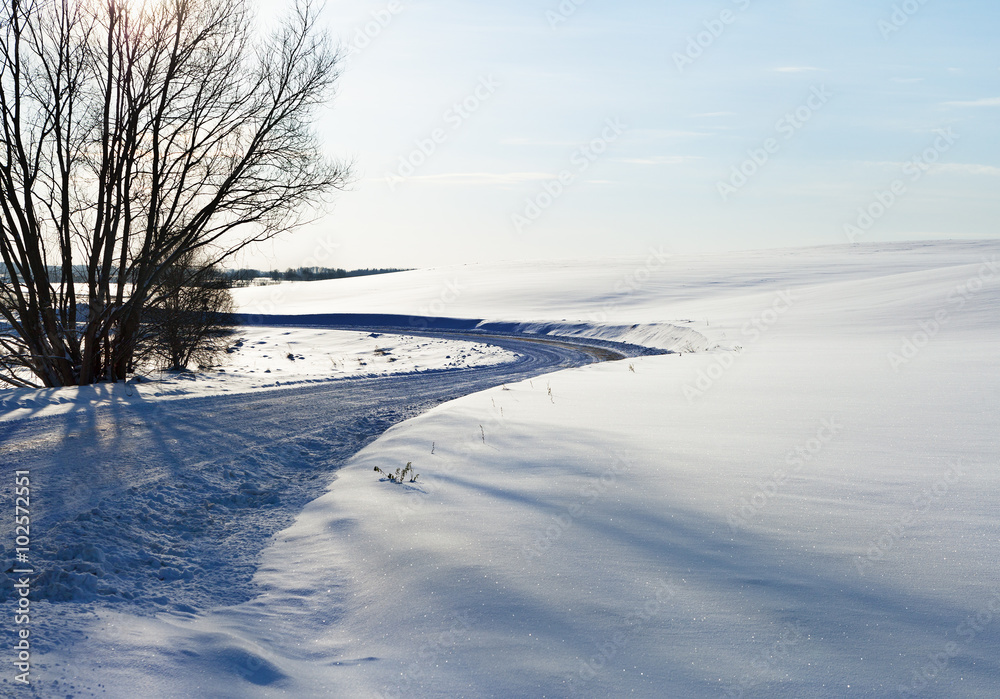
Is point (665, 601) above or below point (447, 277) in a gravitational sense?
below

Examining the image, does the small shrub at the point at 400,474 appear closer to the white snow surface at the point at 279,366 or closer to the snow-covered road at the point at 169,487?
the snow-covered road at the point at 169,487

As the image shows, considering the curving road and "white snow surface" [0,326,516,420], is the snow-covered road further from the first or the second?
"white snow surface" [0,326,516,420]

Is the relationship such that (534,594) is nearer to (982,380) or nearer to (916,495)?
(916,495)

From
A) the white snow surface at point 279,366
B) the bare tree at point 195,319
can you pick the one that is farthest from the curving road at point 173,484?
the bare tree at point 195,319

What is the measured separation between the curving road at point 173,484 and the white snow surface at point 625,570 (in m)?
0.33

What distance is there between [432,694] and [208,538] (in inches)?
110

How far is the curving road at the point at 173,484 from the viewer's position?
4160 mm

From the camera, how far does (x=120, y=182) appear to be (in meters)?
13.0

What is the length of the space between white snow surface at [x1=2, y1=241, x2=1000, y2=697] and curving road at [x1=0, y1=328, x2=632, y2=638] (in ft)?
1.09

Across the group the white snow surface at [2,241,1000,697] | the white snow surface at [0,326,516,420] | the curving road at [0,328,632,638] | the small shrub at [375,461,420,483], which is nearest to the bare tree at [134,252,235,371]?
the white snow surface at [0,326,516,420]

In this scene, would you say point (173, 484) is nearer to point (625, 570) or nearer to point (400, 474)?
point (400, 474)

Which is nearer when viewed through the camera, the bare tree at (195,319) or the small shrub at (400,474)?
the small shrub at (400,474)

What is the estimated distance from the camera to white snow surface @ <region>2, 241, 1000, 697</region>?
2.98 metres

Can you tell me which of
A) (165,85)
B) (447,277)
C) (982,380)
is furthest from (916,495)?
(447,277)
